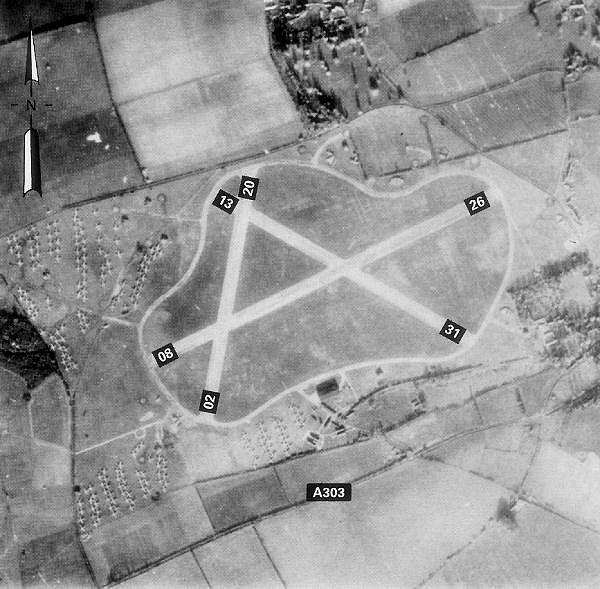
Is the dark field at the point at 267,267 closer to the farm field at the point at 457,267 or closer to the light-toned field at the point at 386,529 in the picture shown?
the farm field at the point at 457,267

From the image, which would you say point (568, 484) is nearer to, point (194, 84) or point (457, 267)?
point (457, 267)

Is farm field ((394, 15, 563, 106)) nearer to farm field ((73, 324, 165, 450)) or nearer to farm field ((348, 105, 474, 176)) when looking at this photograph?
farm field ((348, 105, 474, 176))

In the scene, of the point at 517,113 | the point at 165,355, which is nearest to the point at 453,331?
the point at 517,113

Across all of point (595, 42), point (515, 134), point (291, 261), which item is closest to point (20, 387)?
point (291, 261)

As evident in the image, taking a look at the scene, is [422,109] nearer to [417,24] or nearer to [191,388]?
[417,24]

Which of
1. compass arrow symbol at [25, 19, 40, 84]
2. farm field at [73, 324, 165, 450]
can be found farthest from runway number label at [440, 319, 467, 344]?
compass arrow symbol at [25, 19, 40, 84]

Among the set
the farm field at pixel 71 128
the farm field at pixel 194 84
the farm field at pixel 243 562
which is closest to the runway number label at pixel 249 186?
the farm field at pixel 194 84
